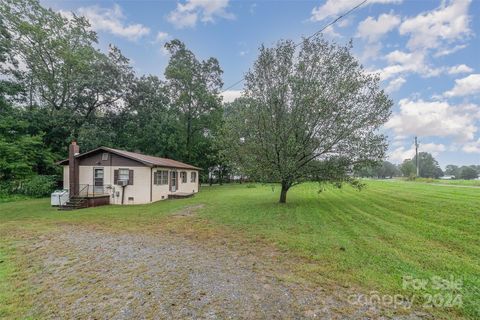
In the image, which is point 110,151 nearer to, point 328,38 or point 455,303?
Result: point 328,38

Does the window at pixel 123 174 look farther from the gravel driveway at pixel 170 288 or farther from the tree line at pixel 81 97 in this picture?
the gravel driveway at pixel 170 288

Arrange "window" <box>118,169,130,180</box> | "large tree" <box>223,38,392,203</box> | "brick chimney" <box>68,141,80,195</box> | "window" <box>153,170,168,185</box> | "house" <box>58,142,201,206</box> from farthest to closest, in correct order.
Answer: "window" <box>153,170,168,185</box>
"window" <box>118,169,130,180</box>
"house" <box>58,142,201,206</box>
"brick chimney" <box>68,141,80,195</box>
"large tree" <box>223,38,392,203</box>

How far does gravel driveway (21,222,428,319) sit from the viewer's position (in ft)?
9.90

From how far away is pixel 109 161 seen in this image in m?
15.4

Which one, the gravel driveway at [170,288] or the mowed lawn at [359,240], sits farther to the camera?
the mowed lawn at [359,240]

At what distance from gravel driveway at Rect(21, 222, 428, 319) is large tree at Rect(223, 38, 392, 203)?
6360mm

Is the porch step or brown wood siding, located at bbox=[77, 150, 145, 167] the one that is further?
brown wood siding, located at bbox=[77, 150, 145, 167]

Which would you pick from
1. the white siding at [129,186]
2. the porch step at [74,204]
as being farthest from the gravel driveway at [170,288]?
the white siding at [129,186]

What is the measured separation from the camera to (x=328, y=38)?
1123 cm

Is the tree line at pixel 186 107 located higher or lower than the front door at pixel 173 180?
higher

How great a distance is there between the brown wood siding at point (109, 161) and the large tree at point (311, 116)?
303 inches

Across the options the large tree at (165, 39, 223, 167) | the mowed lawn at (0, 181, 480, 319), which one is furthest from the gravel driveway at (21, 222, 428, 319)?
the large tree at (165, 39, 223, 167)

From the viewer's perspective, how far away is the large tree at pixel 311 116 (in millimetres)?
11016

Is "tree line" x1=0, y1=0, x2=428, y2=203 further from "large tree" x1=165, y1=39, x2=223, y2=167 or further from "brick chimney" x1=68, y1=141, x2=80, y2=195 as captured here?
"brick chimney" x1=68, y1=141, x2=80, y2=195
